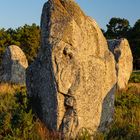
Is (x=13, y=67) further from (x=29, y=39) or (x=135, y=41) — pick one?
(x=135, y=41)

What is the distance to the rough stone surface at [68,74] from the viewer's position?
10766mm

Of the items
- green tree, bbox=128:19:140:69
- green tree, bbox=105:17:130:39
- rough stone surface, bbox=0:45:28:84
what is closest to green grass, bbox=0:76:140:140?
rough stone surface, bbox=0:45:28:84

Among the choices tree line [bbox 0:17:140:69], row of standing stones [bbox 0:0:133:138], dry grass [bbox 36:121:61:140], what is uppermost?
tree line [bbox 0:17:140:69]

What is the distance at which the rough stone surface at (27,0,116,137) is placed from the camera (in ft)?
35.3

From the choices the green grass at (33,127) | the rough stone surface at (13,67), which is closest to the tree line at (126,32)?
the rough stone surface at (13,67)

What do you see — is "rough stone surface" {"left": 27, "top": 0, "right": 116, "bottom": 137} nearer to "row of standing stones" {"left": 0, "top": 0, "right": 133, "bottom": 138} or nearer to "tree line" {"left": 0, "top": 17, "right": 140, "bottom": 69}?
"row of standing stones" {"left": 0, "top": 0, "right": 133, "bottom": 138}

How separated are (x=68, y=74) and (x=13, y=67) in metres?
17.0

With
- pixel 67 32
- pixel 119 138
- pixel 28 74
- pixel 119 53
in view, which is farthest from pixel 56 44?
pixel 119 53

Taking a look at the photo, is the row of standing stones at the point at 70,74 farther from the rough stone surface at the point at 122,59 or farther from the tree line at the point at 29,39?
the tree line at the point at 29,39

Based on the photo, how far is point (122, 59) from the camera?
77.8 feet

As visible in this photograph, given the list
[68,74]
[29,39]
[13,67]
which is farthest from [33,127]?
[29,39]

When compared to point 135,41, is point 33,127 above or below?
below

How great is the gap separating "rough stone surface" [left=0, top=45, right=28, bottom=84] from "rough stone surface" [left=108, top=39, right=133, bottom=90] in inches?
218

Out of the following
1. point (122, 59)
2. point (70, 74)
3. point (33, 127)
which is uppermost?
point (122, 59)
